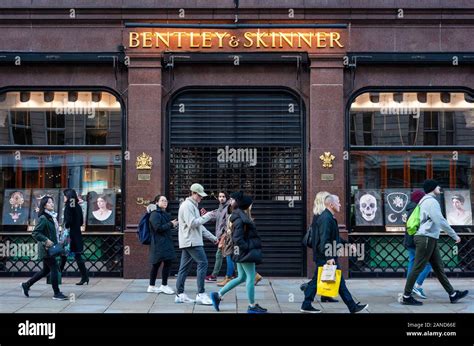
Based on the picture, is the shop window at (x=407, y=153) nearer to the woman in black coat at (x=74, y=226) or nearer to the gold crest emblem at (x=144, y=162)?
the gold crest emblem at (x=144, y=162)

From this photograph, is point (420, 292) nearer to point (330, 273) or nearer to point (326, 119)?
point (330, 273)

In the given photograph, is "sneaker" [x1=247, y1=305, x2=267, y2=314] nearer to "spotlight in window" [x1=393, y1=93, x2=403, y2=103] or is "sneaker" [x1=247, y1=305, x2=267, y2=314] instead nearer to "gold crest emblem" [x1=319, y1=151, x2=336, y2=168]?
"gold crest emblem" [x1=319, y1=151, x2=336, y2=168]

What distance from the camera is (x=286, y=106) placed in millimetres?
15852

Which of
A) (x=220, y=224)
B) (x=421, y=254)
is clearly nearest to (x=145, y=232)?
(x=220, y=224)

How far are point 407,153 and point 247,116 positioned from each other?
3.74 m

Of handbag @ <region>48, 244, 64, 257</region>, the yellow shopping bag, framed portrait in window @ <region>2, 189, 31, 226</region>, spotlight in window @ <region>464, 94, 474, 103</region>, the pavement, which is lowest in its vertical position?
the pavement

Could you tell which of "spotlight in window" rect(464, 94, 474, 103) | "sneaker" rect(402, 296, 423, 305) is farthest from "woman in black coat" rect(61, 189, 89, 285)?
"spotlight in window" rect(464, 94, 474, 103)

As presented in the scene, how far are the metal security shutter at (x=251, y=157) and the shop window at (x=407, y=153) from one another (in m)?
1.36

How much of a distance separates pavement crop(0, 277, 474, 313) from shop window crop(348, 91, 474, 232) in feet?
5.46

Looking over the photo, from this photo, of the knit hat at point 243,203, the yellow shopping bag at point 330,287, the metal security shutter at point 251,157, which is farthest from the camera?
the metal security shutter at point 251,157

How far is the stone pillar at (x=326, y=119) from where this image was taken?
50.4 ft

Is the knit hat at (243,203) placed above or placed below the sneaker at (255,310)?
above

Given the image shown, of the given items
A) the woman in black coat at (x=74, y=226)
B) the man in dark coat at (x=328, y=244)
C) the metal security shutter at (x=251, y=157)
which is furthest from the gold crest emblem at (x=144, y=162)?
the man in dark coat at (x=328, y=244)

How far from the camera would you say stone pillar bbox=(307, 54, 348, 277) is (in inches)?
605
